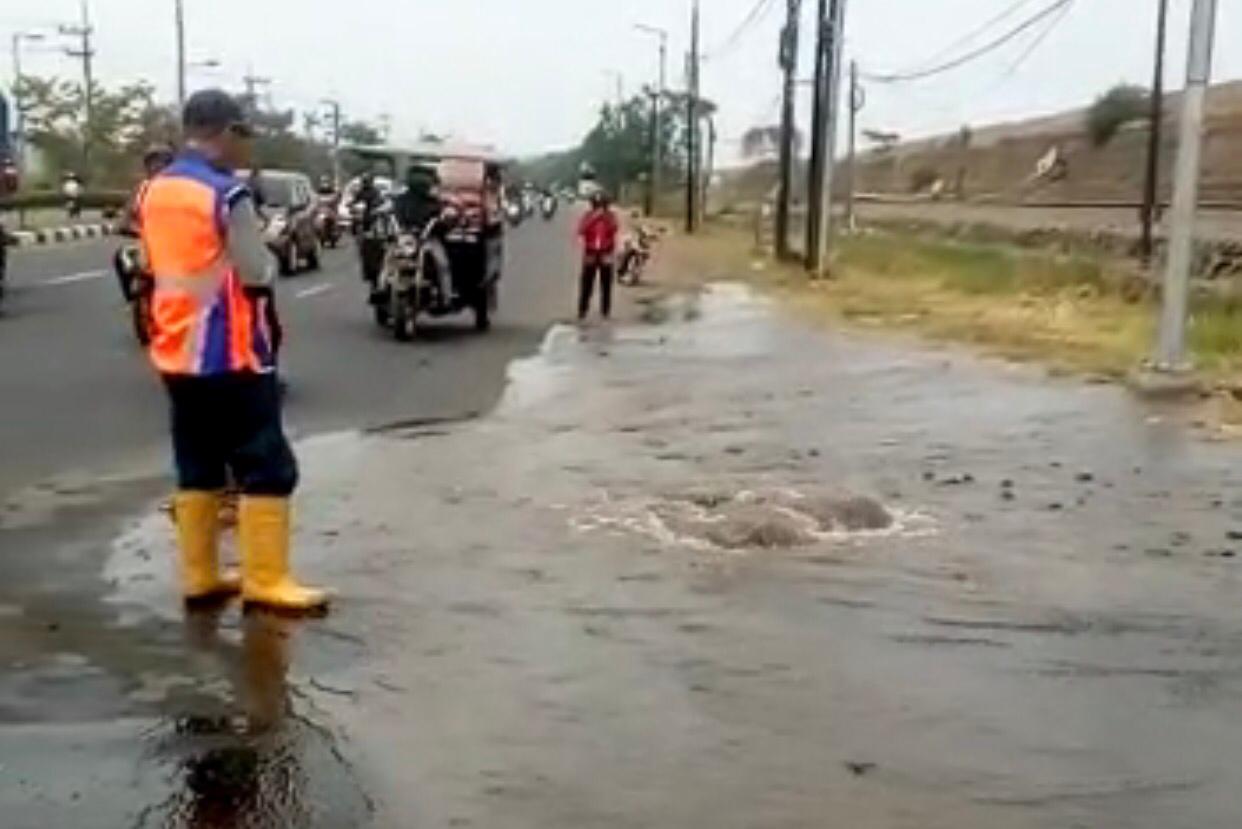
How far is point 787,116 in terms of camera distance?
153 feet

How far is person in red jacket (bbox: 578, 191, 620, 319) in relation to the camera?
24406 mm

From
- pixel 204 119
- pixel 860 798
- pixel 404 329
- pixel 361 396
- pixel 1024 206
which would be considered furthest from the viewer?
pixel 1024 206

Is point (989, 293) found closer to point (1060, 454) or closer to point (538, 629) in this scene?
point (1060, 454)

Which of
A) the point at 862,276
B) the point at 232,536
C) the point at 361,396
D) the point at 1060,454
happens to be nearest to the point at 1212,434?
the point at 1060,454

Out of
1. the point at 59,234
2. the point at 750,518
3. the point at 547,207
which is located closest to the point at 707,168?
the point at 547,207

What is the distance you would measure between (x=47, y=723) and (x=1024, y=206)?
77.1 m

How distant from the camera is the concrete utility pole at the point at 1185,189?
15.6m

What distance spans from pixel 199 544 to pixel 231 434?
15.1 inches

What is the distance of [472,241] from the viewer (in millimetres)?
21156

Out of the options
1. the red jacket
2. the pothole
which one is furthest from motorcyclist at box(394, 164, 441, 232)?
the pothole

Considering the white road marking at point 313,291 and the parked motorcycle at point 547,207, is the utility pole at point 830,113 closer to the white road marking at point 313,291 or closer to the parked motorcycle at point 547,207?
the white road marking at point 313,291

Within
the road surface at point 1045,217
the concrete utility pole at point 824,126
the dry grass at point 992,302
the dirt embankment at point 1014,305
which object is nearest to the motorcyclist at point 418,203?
the dirt embankment at point 1014,305

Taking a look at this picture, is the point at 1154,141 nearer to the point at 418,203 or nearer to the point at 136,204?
the point at 418,203

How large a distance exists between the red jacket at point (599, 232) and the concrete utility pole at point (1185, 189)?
9.26m
